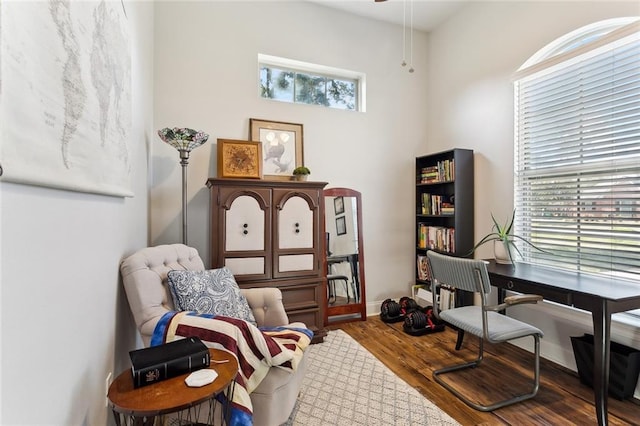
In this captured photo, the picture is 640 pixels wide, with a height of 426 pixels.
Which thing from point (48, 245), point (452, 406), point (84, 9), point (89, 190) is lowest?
point (452, 406)

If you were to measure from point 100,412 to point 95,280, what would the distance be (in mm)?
575

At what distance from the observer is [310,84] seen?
3.57 m

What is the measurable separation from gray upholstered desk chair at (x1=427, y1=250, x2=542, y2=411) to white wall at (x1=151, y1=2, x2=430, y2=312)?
59.3 inches

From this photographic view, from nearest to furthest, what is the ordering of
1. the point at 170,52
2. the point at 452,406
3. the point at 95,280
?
the point at 95,280
the point at 452,406
the point at 170,52

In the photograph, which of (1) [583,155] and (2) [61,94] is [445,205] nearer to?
(1) [583,155]

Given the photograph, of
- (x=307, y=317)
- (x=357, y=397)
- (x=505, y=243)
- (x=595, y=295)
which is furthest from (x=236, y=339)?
(x=505, y=243)

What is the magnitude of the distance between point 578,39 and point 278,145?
2.73 metres

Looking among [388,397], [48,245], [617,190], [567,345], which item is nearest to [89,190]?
[48,245]

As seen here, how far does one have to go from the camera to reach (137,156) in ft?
6.84

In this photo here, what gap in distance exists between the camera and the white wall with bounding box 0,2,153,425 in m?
0.68

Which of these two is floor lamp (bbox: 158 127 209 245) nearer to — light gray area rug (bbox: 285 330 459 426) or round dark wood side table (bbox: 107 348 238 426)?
light gray area rug (bbox: 285 330 459 426)

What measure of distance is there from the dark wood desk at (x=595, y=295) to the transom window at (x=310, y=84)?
2523 mm

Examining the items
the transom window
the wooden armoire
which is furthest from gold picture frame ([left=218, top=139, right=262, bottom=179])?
the transom window

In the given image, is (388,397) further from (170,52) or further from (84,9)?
(170,52)
